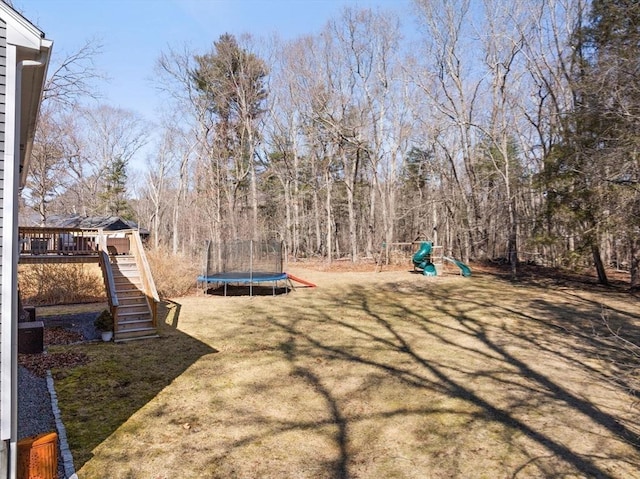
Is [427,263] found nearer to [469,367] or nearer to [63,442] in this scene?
[469,367]

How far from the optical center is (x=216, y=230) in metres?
22.6

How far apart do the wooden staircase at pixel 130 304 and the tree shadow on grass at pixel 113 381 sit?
283 mm

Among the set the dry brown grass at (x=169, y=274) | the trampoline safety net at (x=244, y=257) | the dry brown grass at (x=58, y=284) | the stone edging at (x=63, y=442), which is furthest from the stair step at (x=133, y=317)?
the trampoline safety net at (x=244, y=257)

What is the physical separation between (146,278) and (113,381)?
10.2ft

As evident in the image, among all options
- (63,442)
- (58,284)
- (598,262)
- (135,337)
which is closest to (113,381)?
(63,442)

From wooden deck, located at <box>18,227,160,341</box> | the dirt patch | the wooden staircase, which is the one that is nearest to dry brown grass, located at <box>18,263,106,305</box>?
wooden deck, located at <box>18,227,160,341</box>

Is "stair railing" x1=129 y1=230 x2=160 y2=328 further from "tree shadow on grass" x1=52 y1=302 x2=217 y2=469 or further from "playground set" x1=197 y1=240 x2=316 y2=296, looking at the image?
"playground set" x1=197 y1=240 x2=316 y2=296

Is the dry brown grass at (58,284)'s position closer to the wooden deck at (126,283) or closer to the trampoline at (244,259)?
the wooden deck at (126,283)

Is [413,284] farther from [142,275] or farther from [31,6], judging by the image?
[31,6]

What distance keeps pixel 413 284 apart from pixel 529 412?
9.95 m

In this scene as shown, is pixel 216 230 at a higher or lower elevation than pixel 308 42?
lower

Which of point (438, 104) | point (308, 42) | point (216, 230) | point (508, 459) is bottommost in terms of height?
point (508, 459)

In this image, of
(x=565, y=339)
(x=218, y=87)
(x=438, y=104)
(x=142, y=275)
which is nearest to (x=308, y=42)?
(x=218, y=87)

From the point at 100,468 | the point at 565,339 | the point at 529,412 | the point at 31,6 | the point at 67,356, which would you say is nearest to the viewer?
the point at 100,468
